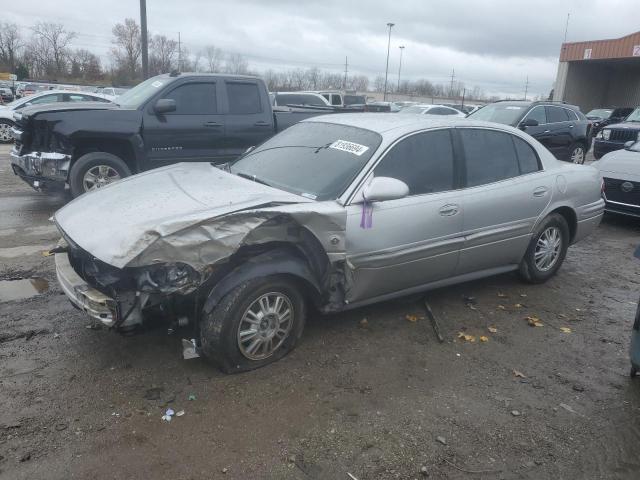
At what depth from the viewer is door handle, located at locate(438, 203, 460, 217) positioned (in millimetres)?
4207

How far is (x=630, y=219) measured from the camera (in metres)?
8.84

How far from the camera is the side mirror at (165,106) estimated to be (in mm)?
7312

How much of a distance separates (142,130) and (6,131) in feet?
36.3

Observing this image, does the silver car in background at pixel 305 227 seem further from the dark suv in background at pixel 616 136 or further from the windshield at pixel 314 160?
the dark suv in background at pixel 616 136

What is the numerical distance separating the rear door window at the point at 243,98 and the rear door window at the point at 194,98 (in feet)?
0.90

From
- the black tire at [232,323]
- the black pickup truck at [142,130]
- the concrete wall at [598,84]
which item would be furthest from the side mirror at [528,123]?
the concrete wall at [598,84]

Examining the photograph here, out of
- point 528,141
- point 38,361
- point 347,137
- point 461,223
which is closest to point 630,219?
point 528,141

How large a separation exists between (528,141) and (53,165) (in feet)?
19.6

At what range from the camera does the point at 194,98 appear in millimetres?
7840

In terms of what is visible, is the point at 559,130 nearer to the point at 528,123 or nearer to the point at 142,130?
the point at 528,123

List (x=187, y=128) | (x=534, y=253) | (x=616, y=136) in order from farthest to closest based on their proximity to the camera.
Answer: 1. (x=616, y=136)
2. (x=187, y=128)
3. (x=534, y=253)

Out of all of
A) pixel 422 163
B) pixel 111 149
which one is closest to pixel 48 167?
pixel 111 149

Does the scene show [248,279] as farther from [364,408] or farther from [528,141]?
[528,141]

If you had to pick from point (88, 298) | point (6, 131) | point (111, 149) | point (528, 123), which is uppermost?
point (528, 123)
